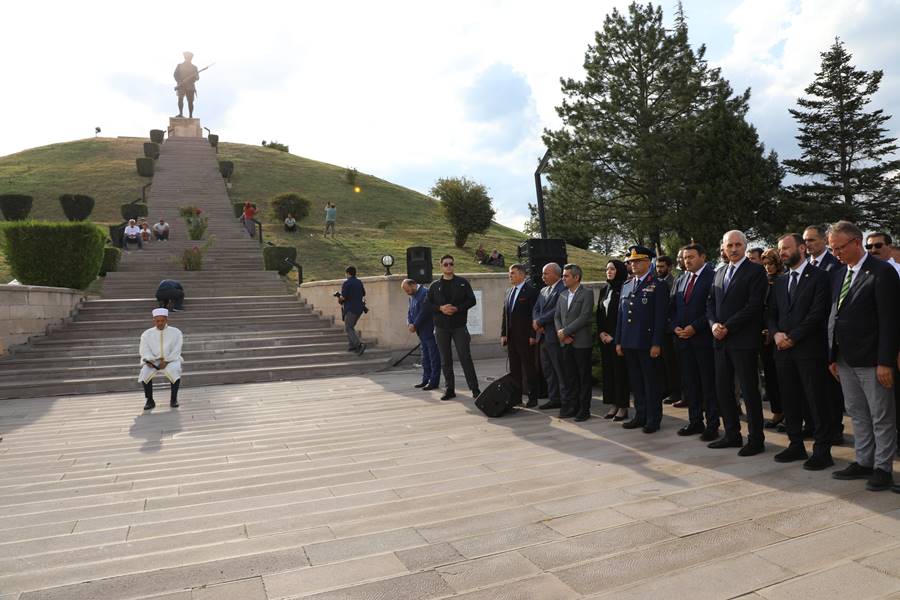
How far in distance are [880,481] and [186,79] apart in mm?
56133

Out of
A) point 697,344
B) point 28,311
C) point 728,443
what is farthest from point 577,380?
point 28,311

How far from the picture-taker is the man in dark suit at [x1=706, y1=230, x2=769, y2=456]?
518cm

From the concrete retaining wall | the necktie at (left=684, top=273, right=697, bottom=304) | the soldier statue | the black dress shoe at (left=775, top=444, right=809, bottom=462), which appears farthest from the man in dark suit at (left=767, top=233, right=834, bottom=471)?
the soldier statue

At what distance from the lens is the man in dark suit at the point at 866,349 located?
411 cm

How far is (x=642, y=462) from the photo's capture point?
16.4 feet

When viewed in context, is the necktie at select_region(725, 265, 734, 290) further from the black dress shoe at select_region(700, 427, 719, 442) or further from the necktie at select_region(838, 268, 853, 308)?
the black dress shoe at select_region(700, 427, 719, 442)

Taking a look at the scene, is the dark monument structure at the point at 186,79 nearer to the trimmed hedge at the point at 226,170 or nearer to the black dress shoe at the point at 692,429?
the trimmed hedge at the point at 226,170

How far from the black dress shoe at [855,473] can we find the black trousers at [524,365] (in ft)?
12.7

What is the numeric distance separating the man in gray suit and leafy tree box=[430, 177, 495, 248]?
81.1ft

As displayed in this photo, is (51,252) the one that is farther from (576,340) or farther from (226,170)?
(226,170)

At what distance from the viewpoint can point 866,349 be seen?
4219mm

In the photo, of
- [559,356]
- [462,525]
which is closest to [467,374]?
[559,356]

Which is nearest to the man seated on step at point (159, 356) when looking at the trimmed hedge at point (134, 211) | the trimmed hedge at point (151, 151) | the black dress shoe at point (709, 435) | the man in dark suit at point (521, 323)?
the man in dark suit at point (521, 323)

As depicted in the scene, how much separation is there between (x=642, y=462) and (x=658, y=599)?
2.34 m
